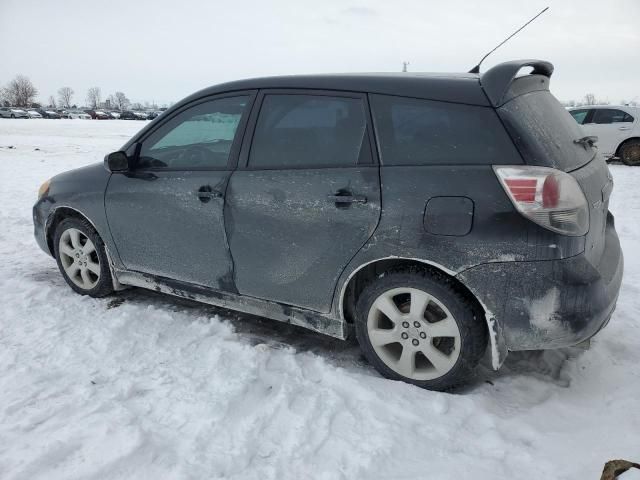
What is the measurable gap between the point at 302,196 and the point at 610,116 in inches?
512

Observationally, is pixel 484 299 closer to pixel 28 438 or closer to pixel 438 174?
pixel 438 174

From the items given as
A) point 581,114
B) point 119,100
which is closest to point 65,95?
point 119,100

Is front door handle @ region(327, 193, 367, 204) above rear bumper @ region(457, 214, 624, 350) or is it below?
above

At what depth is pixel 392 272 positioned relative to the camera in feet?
8.77

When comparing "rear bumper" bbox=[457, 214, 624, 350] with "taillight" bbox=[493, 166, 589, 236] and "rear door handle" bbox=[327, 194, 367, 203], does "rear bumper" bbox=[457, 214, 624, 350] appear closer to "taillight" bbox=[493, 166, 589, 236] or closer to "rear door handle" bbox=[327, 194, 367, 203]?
"taillight" bbox=[493, 166, 589, 236]

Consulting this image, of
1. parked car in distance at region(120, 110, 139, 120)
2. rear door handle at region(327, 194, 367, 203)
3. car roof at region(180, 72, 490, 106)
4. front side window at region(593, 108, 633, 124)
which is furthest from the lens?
parked car in distance at region(120, 110, 139, 120)

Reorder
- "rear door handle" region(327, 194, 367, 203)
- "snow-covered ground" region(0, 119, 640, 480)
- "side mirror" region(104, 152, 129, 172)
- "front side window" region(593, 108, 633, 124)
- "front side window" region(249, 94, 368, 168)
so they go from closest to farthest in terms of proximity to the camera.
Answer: "snow-covered ground" region(0, 119, 640, 480) → "rear door handle" region(327, 194, 367, 203) → "front side window" region(249, 94, 368, 168) → "side mirror" region(104, 152, 129, 172) → "front side window" region(593, 108, 633, 124)

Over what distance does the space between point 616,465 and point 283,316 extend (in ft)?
5.99

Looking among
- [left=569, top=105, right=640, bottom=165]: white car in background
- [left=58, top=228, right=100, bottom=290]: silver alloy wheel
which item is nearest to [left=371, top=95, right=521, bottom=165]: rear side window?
[left=58, top=228, right=100, bottom=290]: silver alloy wheel

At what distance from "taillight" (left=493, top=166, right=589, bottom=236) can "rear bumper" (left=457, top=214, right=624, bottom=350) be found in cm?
17

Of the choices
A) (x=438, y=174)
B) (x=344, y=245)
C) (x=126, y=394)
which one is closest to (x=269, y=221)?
(x=344, y=245)

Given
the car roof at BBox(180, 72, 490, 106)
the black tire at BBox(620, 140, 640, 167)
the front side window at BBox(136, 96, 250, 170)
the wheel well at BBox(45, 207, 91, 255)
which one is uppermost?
the car roof at BBox(180, 72, 490, 106)

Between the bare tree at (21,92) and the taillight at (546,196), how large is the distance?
121422 millimetres

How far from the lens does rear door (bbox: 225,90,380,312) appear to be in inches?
107
